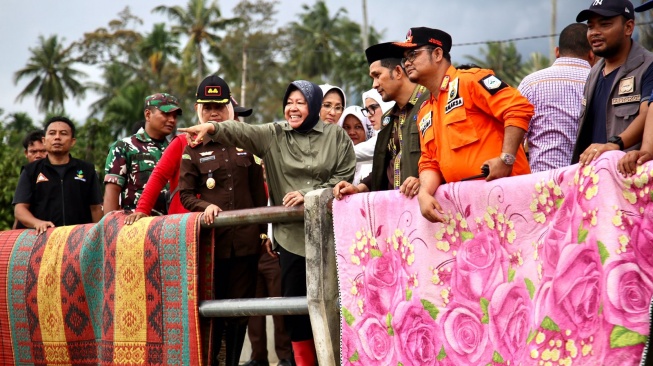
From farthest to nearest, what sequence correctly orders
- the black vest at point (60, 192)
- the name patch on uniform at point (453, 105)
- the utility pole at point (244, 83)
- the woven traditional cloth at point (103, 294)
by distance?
the utility pole at point (244, 83)
the black vest at point (60, 192)
the woven traditional cloth at point (103, 294)
the name patch on uniform at point (453, 105)

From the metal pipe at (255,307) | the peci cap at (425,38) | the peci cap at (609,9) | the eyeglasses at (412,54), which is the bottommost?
the metal pipe at (255,307)

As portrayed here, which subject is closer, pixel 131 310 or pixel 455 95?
pixel 455 95

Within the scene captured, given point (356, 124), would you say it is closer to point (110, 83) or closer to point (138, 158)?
point (138, 158)

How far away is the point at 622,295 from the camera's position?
3867mm

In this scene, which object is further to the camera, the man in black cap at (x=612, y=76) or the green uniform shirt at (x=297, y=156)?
the green uniform shirt at (x=297, y=156)

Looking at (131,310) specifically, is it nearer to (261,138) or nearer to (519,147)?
(261,138)

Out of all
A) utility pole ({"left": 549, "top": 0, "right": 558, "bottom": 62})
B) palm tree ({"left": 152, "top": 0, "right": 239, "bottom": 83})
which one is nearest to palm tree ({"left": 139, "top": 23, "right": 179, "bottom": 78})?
palm tree ({"left": 152, "top": 0, "right": 239, "bottom": 83})

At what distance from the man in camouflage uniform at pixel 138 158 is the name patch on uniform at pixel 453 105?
315cm

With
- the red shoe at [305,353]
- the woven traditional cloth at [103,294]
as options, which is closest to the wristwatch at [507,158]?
the red shoe at [305,353]

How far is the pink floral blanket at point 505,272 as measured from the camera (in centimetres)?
390

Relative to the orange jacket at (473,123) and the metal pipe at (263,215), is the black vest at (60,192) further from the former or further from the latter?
the orange jacket at (473,123)

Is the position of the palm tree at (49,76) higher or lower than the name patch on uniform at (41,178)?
higher

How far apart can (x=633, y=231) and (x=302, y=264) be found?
249cm

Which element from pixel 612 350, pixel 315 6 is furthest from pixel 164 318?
pixel 315 6
